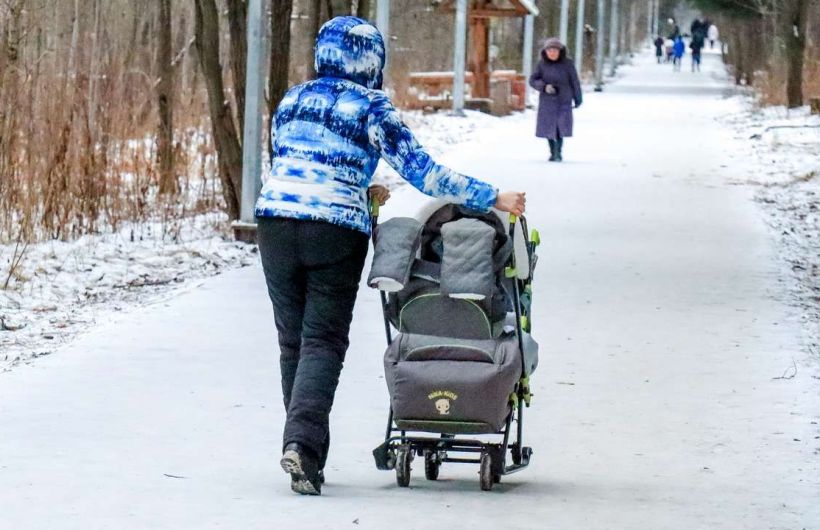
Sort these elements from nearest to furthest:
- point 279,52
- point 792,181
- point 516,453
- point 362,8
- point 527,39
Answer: point 516,453 → point 279,52 → point 362,8 → point 792,181 → point 527,39

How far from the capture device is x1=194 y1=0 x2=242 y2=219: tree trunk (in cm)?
1505

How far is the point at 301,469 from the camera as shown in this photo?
6.07 m

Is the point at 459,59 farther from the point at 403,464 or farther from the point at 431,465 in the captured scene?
the point at 403,464

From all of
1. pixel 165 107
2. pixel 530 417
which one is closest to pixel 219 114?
pixel 165 107

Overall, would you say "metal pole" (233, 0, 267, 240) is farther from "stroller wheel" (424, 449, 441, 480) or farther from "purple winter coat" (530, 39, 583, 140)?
"purple winter coat" (530, 39, 583, 140)

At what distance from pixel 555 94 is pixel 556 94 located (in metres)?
0.01

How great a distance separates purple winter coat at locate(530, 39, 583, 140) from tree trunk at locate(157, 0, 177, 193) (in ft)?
19.9

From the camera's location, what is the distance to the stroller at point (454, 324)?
6.12m

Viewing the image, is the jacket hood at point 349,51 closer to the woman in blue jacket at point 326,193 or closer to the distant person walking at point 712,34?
the woman in blue jacket at point 326,193

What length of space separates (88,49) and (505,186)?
581cm

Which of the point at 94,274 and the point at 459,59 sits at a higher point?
the point at 459,59

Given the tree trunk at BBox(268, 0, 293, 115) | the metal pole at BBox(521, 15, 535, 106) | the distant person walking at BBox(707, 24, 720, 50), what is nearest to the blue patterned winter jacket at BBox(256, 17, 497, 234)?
the tree trunk at BBox(268, 0, 293, 115)

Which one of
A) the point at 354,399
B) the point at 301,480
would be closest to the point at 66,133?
the point at 354,399

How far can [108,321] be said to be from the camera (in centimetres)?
1052
